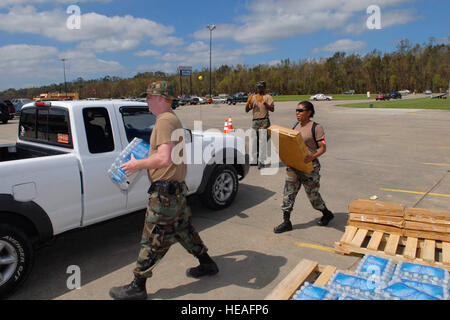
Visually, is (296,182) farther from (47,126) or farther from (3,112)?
(3,112)

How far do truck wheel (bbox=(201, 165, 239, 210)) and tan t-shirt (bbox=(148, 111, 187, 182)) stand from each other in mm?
2224

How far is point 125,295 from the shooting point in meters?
2.98

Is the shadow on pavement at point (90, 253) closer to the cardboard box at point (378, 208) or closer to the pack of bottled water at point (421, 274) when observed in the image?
the cardboard box at point (378, 208)

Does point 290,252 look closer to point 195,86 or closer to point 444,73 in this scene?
point 444,73

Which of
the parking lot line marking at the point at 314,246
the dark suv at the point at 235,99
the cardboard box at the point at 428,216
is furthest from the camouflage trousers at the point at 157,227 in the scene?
the dark suv at the point at 235,99

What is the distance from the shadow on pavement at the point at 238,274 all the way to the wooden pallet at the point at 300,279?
1.29 feet

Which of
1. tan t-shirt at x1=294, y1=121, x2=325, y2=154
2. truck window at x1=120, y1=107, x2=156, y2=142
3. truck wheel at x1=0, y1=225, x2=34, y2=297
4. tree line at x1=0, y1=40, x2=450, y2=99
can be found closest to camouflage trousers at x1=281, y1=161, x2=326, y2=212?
tan t-shirt at x1=294, y1=121, x2=325, y2=154

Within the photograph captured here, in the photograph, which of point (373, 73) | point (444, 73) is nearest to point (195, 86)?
point (373, 73)

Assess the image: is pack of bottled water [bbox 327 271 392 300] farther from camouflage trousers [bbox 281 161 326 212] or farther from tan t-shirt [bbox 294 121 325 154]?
tan t-shirt [bbox 294 121 325 154]

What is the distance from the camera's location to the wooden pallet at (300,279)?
2.76 meters

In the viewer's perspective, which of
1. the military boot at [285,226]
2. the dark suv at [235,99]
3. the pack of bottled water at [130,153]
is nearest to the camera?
the pack of bottled water at [130,153]

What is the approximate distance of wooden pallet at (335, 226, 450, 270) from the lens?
3549mm

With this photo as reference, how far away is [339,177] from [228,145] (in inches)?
130
